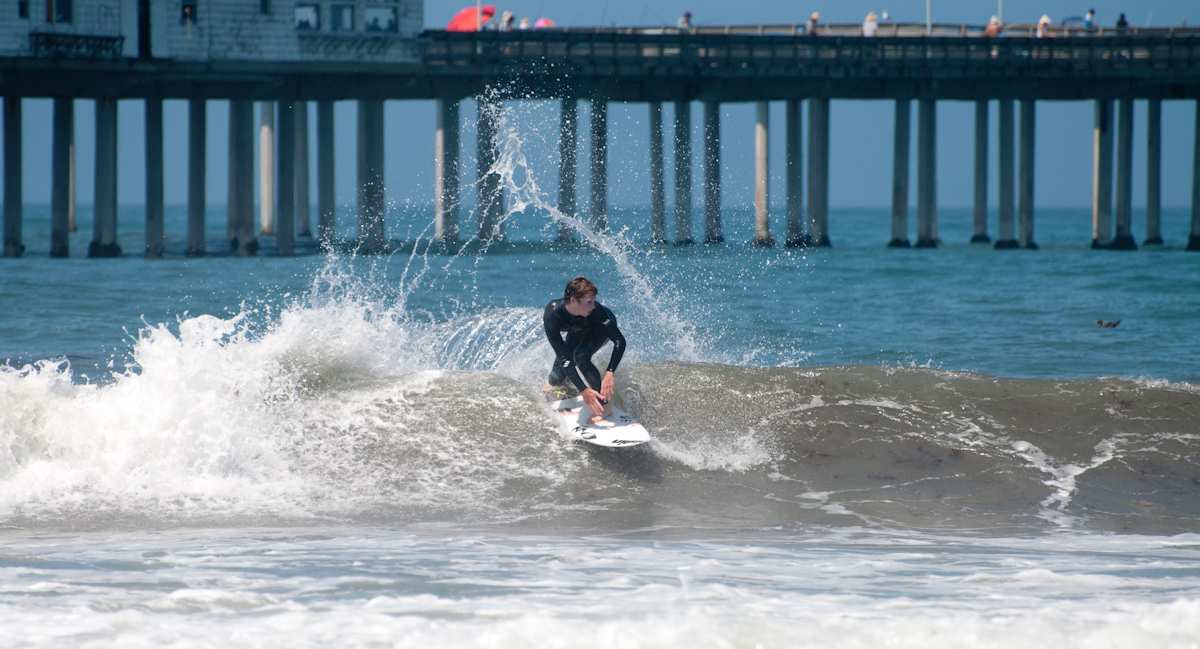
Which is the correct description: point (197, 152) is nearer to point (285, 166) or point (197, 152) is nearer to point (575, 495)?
point (285, 166)

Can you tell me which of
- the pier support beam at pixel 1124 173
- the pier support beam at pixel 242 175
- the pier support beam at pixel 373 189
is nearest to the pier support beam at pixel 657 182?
the pier support beam at pixel 373 189

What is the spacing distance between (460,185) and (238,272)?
25.8 feet

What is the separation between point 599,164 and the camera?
38.6 meters

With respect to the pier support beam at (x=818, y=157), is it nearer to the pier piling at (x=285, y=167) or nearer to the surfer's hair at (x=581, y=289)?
the pier piling at (x=285, y=167)

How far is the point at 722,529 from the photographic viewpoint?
35.9 feet

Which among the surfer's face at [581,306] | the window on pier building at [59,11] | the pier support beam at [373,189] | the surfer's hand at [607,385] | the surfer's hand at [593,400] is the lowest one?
the surfer's hand at [593,400]

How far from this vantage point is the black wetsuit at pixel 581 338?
11961 millimetres

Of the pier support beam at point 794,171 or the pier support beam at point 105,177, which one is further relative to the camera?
the pier support beam at point 794,171

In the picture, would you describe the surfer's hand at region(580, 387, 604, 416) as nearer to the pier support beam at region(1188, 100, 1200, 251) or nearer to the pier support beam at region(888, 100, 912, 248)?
the pier support beam at region(888, 100, 912, 248)

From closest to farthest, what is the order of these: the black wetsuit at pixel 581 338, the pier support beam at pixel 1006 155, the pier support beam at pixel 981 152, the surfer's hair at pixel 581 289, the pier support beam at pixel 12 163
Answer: the surfer's hair at pixel 581 289 < the black wetsuit at pixel 581 338 < the pier support beam at pixel 12 163 < the pier support beam at pixel 1006 155 < the pier support beam at pixel 981 152

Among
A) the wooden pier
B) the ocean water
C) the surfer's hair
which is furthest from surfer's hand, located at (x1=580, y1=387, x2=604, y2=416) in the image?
the wooden pier

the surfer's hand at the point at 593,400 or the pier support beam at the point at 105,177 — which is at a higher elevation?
the pier support beam at the point at 105,177

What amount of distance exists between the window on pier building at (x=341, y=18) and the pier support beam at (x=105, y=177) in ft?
19.7

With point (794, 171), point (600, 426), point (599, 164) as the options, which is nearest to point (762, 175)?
point (794, 171)
